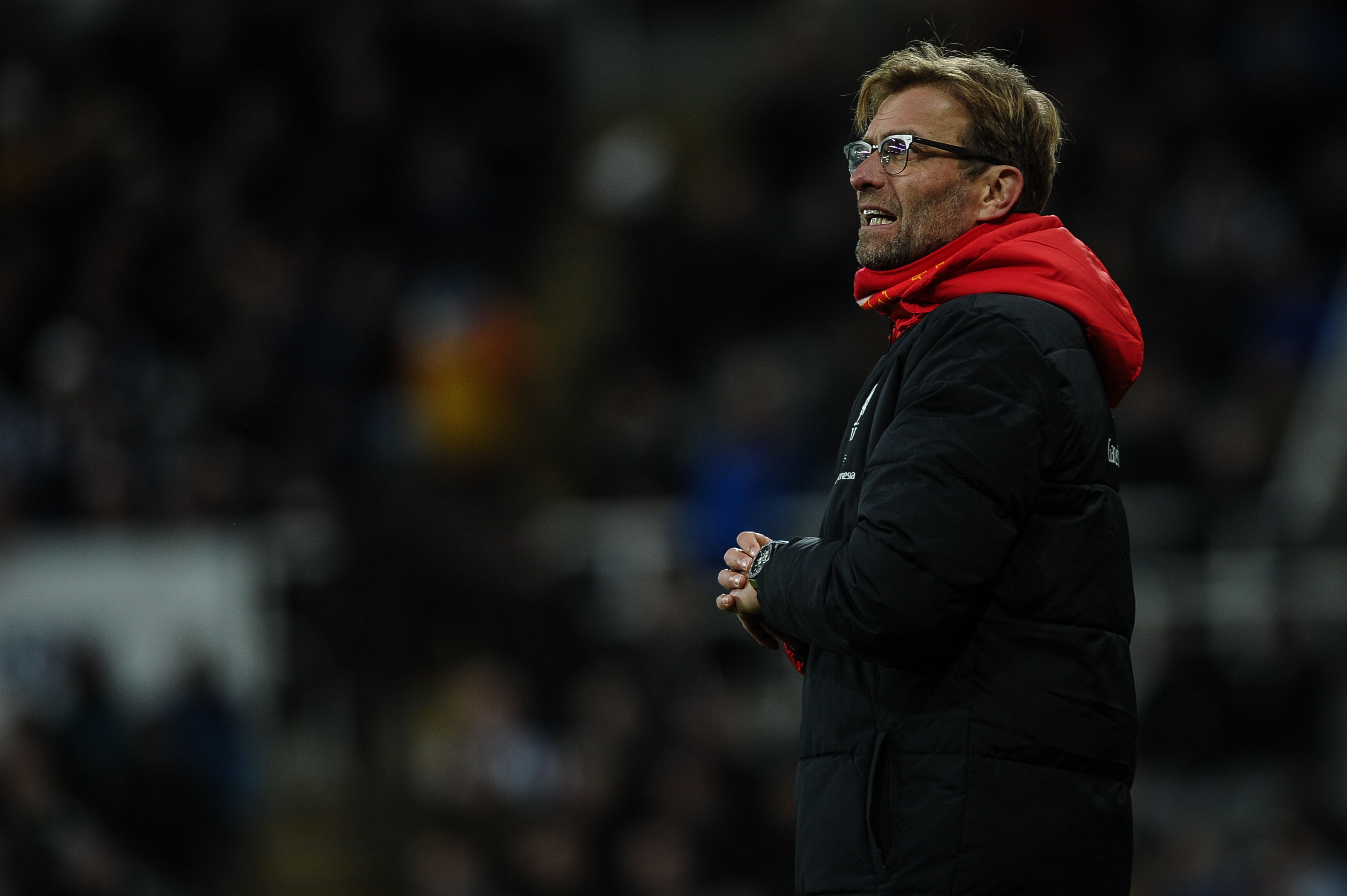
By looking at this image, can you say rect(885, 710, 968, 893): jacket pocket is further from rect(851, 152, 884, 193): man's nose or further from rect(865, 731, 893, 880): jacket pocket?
rect(851, 152, 884, 193): man's nose

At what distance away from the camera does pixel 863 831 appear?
2.63 m

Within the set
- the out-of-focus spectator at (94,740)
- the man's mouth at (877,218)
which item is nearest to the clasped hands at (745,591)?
the man's mouth at (877,218)

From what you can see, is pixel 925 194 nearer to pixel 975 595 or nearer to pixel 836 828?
pixel 975 595

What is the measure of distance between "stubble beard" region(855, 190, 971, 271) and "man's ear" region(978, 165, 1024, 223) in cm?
3

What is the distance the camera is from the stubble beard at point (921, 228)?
9.49ft

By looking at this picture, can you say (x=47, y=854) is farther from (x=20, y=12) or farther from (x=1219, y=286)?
(x=20, y=12)

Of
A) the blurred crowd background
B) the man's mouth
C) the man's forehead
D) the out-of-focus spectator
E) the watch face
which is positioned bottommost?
the out-of-focus spectator

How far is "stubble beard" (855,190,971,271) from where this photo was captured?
2893 millimetres

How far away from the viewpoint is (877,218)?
2.96m

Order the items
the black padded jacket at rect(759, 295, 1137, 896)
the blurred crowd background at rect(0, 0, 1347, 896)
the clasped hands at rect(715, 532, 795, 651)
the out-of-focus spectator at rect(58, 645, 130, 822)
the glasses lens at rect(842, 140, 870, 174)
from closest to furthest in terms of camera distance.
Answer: the black padded jacket at rect(759, 295, 1137, 896) → the clasped hands at rect(715, 532, 795, 651) → the glasses lens at rect(842, 140, 870, 174) → the blurred crowd background at rect(0, 0, 1347, 896) → the out-of-focus spectator at rect(58, 645, 130, 822)

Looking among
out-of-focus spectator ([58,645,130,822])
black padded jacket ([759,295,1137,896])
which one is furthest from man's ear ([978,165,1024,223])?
out-of-focus spectator ([58,645,130,822])

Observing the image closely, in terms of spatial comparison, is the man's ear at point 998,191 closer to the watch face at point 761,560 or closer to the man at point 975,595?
the man at point 975,595

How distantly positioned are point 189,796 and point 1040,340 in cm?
713

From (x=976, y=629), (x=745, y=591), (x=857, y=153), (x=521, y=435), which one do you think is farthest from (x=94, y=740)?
(x=976, y=629)
